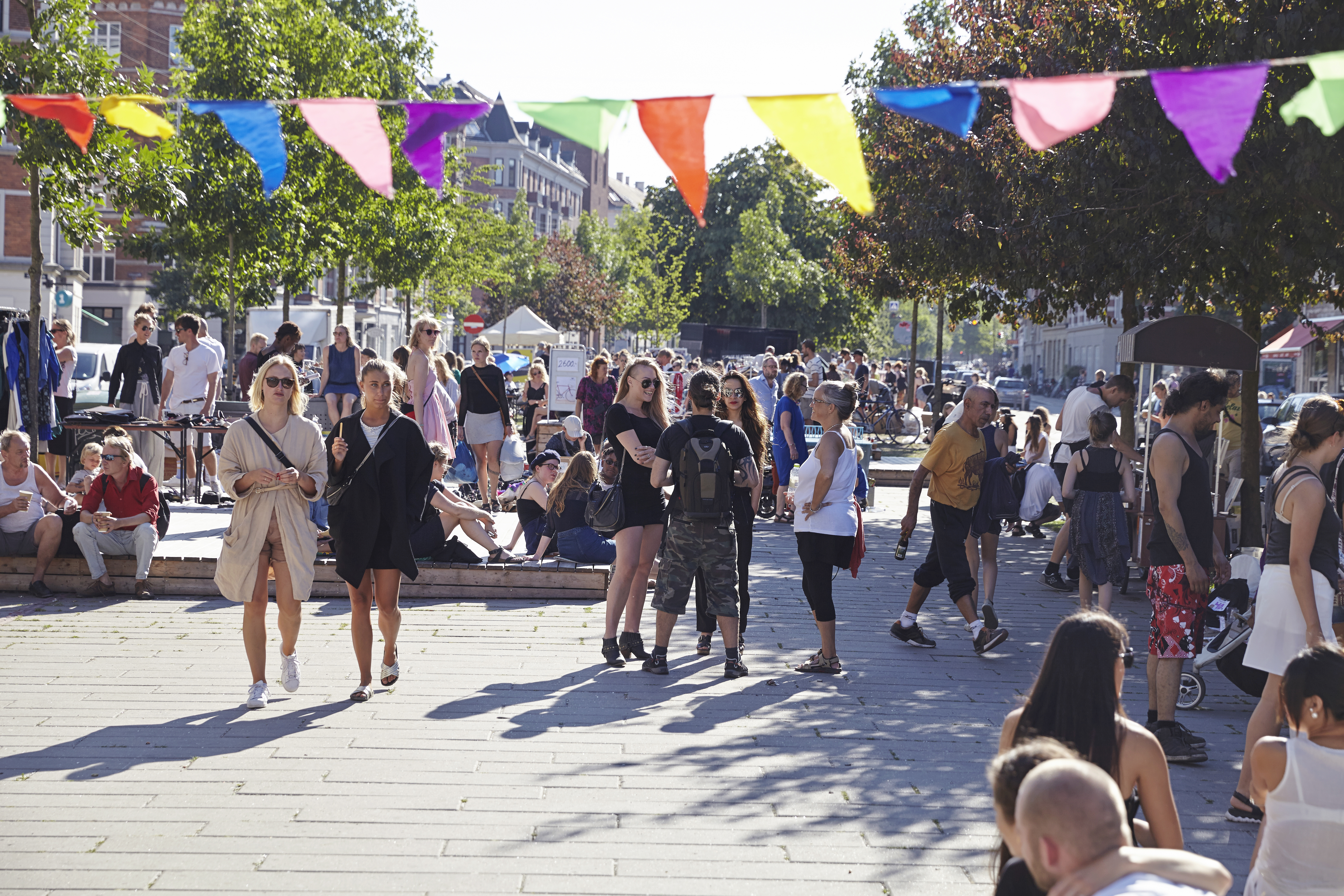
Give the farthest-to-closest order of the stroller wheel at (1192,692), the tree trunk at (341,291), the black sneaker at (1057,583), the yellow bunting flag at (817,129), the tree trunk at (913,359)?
the tree trunk at (913,359) → the tree trunk at (341,291) → the black sneaker at (1057,583) → the stroller wheel at (1192,692) → the yellow bunting flag at (817,129)

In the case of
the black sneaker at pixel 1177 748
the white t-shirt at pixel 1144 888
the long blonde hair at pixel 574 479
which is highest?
the white t-shirt at pixel 1144 888

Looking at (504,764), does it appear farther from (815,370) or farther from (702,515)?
(815,370)

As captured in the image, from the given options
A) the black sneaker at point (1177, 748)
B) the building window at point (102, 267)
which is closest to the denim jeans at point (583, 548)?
the black sneaker at point (1177, 748)

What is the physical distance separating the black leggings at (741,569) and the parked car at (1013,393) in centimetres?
5085

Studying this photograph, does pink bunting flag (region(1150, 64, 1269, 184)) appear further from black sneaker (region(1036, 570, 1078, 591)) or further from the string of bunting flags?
black sneaker (region(1036, 570, 1078, 591))

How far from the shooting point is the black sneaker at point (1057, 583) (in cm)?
1126

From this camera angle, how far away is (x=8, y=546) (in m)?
9.49

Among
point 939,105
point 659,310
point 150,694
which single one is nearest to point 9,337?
point 150,694

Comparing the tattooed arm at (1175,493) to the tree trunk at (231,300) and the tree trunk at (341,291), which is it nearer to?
the tree trunk at (231,300)

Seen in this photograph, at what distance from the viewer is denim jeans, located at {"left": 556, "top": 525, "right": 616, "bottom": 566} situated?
34.6 feet

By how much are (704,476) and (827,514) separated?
0.84 meters

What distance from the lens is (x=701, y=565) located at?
25.2ft

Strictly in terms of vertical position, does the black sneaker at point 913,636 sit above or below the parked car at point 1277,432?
below

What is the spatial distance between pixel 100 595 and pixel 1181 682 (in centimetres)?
738
